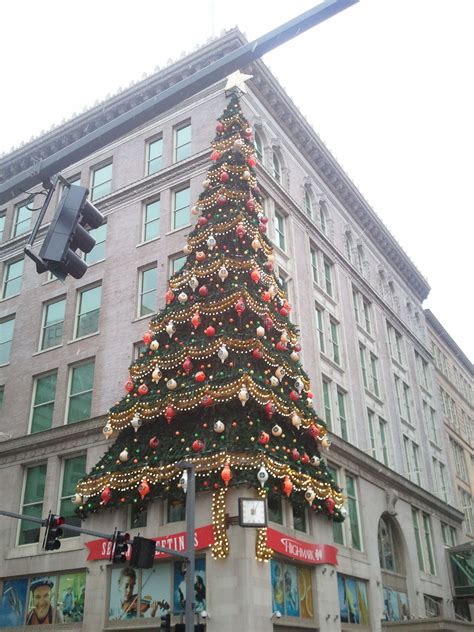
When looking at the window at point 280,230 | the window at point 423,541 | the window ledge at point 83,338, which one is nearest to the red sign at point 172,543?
the window ledge at point 83,338

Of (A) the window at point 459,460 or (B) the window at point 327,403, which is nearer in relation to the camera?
(B) the window at point 327,403

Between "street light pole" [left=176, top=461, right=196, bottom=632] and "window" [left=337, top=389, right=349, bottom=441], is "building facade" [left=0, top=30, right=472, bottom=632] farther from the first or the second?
"street light pole" [left=176, top=461, right=196, bottom=632]

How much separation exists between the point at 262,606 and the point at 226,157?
58.7 ft

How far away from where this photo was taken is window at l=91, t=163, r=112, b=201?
34688 millimetres

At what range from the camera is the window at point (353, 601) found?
26.1 meters

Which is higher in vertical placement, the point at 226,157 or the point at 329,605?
the point at 226,157

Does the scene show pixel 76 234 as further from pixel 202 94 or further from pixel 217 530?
pixel 202 94

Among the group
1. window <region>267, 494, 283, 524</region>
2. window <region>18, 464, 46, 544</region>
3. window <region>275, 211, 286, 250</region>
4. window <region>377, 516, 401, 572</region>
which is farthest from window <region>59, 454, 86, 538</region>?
window <region>377, 516, 401, 572</region>

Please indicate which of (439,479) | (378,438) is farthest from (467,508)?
(378,438)

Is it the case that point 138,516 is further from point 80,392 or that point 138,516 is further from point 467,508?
point 467,508

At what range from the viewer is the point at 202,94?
33.0m

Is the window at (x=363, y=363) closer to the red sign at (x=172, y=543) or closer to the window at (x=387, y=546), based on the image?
the window at (x=387, y=546)

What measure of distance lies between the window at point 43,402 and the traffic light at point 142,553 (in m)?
14.8

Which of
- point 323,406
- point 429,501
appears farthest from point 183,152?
point 429,501
